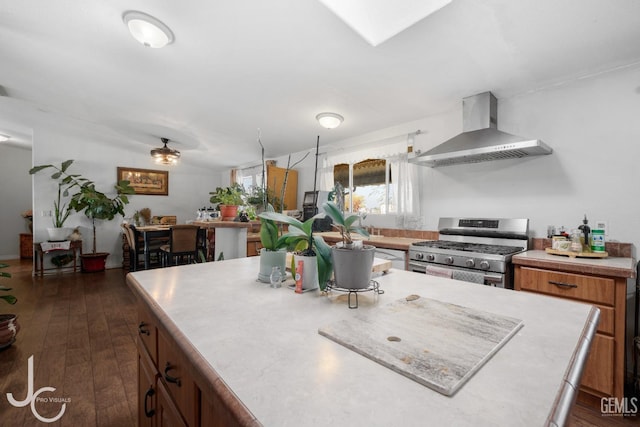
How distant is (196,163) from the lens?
6.94 metres

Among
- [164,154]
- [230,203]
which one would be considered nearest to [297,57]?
[230,203]

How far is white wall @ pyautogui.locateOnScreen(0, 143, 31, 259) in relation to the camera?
21.4 ft

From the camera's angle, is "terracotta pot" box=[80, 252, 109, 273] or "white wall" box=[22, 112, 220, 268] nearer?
"white wall" box=[22, 112, 220, 268]

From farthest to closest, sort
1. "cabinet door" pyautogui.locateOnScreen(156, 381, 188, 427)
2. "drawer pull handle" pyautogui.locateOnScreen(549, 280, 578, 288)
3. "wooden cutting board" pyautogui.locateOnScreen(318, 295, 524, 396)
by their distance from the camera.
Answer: "drawer pull handle" pyautogui.locateOnScreen(549, 280, 578, 288) < "cabinet door" pyautogui.locateOnScreen(156, 381, 188, 427) < "wooden cutting board" pyautogui.locateOnScreen(318, 295, 524, 396)

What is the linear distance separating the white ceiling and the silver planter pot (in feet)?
4.82

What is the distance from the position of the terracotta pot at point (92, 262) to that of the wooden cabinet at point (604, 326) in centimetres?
677

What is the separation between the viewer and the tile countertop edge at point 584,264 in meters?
1.58

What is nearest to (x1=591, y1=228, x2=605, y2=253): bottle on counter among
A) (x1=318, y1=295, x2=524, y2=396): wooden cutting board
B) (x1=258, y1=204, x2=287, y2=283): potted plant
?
(x1=318, y1=295, x2=524, y2=396): wooden cutting board

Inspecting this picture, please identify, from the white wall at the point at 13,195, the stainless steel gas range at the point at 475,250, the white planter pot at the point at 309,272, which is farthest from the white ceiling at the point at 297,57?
the white wall at the point at 13,195

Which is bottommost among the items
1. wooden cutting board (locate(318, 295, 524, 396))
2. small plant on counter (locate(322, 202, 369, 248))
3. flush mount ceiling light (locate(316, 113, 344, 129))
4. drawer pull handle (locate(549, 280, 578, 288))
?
drawer pull handle (locate(549, 280, 578, 288))

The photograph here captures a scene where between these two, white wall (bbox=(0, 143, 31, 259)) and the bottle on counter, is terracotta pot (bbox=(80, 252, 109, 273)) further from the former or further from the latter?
the bottle on counter

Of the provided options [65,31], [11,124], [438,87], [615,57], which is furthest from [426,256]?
[11,124]

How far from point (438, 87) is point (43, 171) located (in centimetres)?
675

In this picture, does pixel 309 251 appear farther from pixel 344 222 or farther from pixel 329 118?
pixel 329 118
